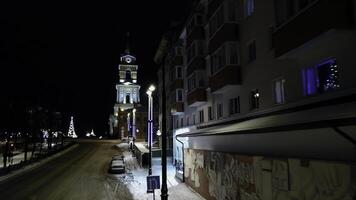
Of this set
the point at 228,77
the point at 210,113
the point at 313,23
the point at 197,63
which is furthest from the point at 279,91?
the point at 197,63

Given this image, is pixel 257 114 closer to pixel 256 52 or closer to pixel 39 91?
pixel 256 52

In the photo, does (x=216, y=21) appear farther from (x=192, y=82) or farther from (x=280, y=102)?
(x=280, y=102)

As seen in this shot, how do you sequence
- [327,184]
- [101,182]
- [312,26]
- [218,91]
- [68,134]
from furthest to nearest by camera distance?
[68,134] < [101,182] < [218,91] < [312,26] < [327,184]

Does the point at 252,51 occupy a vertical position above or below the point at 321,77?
above

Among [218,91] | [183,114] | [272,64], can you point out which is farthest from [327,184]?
[183,114]

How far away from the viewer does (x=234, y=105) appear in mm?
23281

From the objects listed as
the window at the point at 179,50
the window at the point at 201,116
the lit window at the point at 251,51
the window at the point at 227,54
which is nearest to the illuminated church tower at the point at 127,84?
the window at the point at 179,50

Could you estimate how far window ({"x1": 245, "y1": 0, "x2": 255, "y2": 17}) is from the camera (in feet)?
65.9

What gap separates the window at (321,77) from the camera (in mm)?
13117

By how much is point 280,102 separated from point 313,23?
227 inches

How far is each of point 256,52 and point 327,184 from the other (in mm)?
11323

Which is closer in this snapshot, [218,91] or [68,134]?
[218,91]

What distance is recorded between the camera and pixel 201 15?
3161 centimetres

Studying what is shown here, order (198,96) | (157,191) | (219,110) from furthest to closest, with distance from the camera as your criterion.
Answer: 1. (198,96)
2. (219,110)
3. (157,191)
